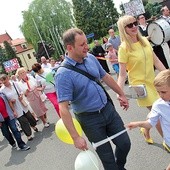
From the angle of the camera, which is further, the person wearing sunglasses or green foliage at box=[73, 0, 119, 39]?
green foliage at box=[73, 0, 119, 39]

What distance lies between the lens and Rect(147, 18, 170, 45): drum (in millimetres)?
8977

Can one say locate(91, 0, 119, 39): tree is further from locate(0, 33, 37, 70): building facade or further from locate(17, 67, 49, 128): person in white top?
locate(17, 67, 49, 128): person in white top

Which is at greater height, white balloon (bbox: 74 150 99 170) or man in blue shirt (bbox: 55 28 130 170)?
man in blue shirt (bbox: 55 28 130 170)

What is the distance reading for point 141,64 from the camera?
419cm

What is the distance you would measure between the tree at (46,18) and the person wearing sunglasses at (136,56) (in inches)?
2262

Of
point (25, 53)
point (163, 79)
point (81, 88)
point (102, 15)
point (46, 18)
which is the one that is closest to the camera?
point (163, 79)

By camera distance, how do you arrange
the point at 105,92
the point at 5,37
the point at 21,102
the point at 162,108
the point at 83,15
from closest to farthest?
the point at 162,108
the point at 105,92
the point at 21,102
the point at 83,15
the point at 5,37

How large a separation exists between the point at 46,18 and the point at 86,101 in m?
60.6

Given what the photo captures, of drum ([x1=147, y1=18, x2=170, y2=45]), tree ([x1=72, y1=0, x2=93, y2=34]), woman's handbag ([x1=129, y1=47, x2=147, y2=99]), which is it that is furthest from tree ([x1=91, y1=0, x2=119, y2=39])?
woman's handbag ([x1=129, y1=47, x2=147, y2=99])

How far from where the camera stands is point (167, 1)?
54375 mm

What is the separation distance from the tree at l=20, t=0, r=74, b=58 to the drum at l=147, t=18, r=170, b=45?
52491mm

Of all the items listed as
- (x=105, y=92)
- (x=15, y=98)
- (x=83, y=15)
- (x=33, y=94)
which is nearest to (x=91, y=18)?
(x=83, y=15)

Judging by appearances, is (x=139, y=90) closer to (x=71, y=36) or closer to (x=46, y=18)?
(x=71, y=36)

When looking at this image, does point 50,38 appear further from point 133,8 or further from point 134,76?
point 134,76
